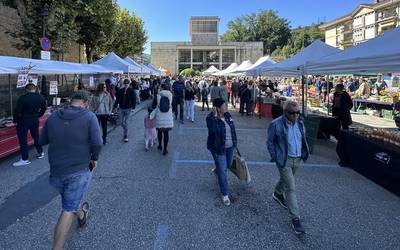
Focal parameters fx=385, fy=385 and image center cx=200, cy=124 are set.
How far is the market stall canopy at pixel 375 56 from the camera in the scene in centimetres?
632

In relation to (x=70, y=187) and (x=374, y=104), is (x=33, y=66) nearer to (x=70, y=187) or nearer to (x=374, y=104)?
(x=70, y=187)

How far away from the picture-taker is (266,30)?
117 metres

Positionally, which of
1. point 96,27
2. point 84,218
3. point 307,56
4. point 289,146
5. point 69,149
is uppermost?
point 96,27

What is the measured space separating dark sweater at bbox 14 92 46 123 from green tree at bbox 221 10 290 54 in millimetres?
112038

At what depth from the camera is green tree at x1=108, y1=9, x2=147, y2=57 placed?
35875 mm

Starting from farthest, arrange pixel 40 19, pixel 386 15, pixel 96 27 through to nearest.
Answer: pixel 386 15 → pixel 96 27 → pixel 40 19

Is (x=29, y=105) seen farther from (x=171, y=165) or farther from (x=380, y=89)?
(x=380, y=89)

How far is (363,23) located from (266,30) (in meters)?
42.7

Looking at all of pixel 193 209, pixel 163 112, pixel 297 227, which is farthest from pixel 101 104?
pixel 297 227

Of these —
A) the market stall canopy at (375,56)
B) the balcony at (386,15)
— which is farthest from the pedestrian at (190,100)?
the balcony at (386,15)

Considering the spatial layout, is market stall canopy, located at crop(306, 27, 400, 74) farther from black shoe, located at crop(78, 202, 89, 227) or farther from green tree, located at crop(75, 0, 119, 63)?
green tree, located at crop(75, 0, 119, 63)

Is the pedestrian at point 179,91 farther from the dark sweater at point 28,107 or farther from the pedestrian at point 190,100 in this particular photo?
the dark sweater at point 28,107

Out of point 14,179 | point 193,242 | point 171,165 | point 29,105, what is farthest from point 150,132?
point 193,242

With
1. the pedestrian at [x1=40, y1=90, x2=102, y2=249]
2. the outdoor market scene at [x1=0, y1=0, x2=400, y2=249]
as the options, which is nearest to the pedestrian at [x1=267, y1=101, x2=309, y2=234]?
the outdoor market scene at [x1=0, y1=0, x2=400, y2=249]
